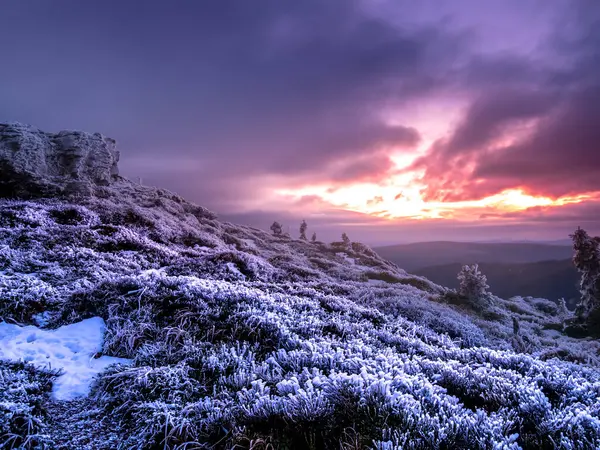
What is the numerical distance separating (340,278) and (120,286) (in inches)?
Answer: 802

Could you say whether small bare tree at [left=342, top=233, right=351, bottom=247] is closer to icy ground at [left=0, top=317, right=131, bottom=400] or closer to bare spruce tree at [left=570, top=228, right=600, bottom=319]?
bare spruce tree at [left=570, top=228, right=600, bottom=319]

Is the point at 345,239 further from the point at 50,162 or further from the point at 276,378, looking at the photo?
the point at 276,378

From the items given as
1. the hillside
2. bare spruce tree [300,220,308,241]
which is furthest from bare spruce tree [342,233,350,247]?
the hillside

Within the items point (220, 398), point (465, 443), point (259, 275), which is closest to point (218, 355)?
point (220, 398)

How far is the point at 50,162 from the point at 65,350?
31.6 m

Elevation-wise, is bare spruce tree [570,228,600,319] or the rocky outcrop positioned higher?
the rocky outcrop

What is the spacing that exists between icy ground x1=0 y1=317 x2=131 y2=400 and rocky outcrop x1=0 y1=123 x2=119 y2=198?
23595 mm

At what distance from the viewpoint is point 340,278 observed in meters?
27.5

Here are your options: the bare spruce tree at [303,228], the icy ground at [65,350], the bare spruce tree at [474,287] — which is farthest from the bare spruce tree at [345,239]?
the icy ground at [65,350]

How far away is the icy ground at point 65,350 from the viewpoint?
5.45 metres

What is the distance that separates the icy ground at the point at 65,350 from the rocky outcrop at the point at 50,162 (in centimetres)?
2360

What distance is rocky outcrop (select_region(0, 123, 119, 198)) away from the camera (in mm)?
25500


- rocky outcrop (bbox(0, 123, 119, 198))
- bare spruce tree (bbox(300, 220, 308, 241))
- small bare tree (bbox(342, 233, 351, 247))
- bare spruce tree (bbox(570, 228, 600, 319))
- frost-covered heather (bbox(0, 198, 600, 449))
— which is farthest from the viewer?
bare spruce tree (bbox(300, 220, 308, 241))

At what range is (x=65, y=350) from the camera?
255 inches
